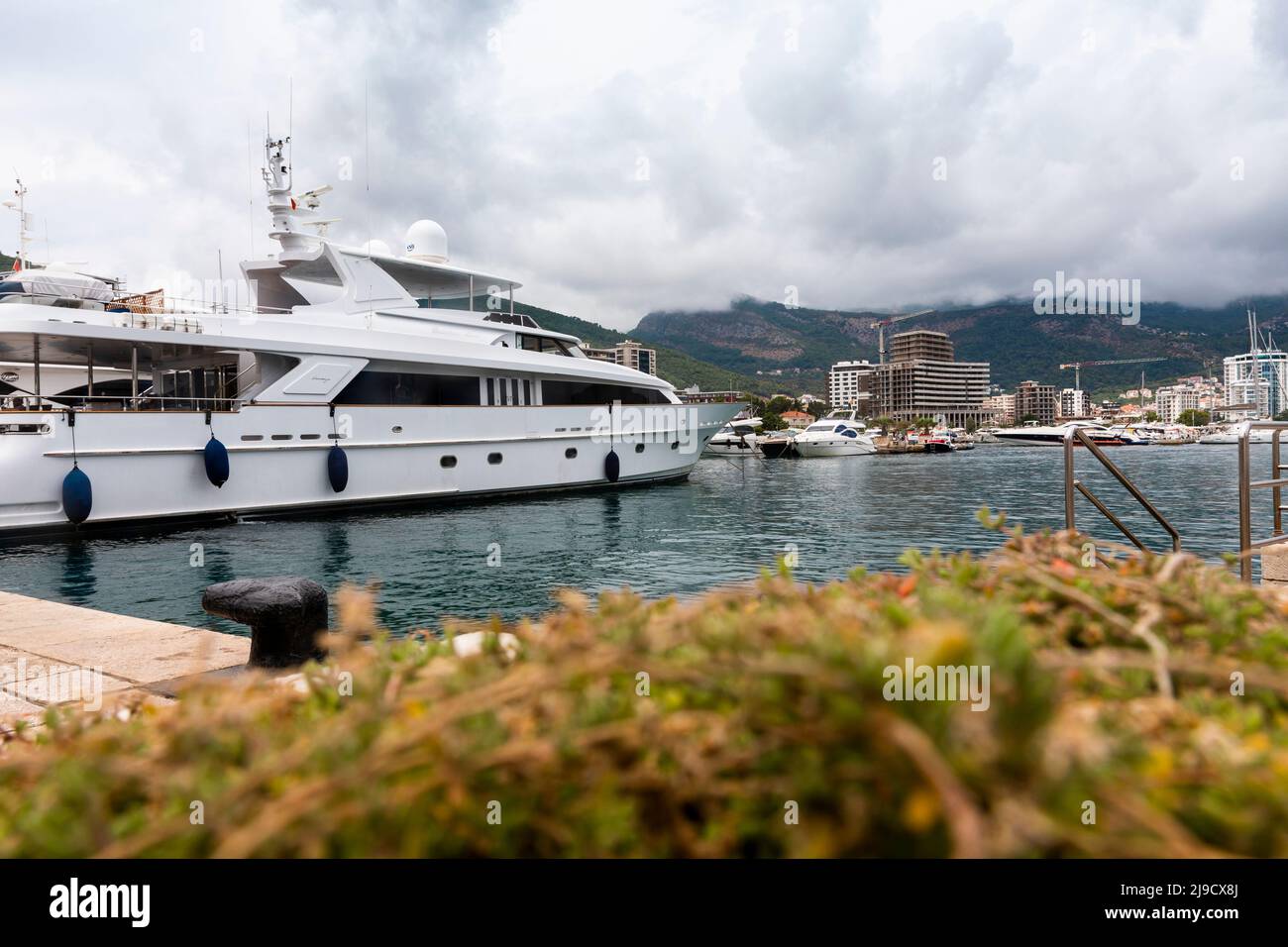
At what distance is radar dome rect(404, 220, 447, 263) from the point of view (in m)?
23.9

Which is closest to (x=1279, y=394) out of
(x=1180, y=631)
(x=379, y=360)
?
(x=379, y=360)

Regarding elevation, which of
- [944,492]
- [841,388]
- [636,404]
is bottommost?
[944,492]

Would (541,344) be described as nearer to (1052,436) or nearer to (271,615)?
(271,615)

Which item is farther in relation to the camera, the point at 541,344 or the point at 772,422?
the point at 772,422

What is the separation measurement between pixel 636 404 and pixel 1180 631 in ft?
82.0

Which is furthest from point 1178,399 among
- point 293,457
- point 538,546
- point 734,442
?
point 293,457

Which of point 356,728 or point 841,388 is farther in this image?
point 841,388

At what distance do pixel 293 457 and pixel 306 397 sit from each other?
1.37 m

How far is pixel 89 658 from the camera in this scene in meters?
4.53

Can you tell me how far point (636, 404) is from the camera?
26375mm

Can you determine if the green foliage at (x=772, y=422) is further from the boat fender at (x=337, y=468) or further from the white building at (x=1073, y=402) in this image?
the white building at (x=1073, y=402)

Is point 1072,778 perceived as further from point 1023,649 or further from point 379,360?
point 379,360

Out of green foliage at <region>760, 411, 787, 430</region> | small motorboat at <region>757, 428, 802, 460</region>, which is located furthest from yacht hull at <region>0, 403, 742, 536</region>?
green foliage at <region>760, 411, 787, 430</region>
